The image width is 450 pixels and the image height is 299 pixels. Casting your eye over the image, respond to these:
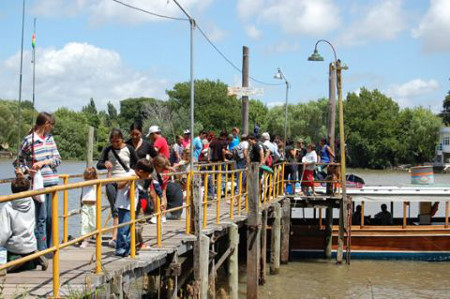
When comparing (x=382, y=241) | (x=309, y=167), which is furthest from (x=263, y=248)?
(x=382, y=241)

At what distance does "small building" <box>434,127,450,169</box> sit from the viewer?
95.4m

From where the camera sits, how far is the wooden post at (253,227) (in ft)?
46.8

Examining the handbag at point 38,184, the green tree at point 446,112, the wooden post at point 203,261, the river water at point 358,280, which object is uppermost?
the green tree at point 446,112

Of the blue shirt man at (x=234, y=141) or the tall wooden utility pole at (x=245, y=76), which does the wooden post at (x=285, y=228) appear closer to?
the blue shirt man at (x=234, y=141)

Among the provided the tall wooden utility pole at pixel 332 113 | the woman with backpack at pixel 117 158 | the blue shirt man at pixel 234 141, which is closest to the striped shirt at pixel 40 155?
the woman with backpack at pixel 117 158

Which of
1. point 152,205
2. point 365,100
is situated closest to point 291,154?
point 152,205

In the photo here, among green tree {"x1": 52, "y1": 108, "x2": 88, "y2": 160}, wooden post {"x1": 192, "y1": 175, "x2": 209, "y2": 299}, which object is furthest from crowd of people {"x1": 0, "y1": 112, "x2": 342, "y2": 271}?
green tree {"x1": 52, "y1": 108, "x2": 88, "y2": 160}

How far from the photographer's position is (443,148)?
95688 millimetres

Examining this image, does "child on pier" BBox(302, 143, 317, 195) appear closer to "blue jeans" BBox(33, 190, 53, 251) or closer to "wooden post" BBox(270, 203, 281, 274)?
"wooden post" BBox(270, 203, 281, 274)

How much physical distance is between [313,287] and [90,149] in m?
7.68

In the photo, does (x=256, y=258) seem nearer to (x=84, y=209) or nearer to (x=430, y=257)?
(x=84, y=209)

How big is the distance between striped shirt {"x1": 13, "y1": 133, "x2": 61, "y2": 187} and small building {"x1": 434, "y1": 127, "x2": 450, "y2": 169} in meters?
91.9

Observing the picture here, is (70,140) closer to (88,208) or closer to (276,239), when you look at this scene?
(276,239)

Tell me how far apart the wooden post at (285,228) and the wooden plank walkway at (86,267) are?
836 cm
